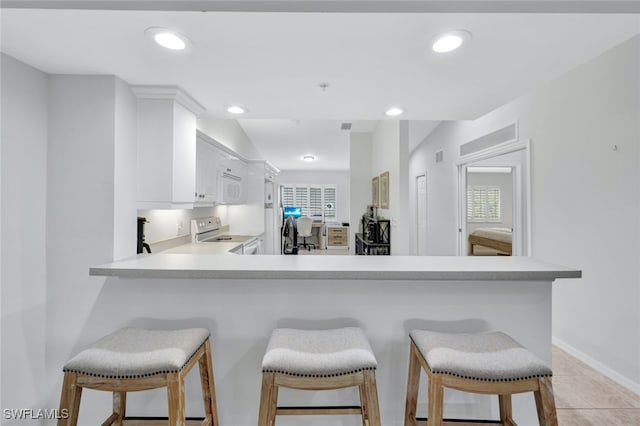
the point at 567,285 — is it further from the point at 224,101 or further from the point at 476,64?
the point at 224,101

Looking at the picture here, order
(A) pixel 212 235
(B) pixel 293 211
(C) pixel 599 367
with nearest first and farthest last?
(C) pixel 599 367 < (A) pixel 212 235 < (B) pixel 293 211

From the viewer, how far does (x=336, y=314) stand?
163 centimetres

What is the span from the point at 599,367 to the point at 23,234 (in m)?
3.98

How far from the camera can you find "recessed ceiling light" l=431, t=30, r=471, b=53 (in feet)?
4.20

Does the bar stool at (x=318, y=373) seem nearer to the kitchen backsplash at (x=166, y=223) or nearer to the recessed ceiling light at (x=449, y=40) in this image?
the recessed ceiling light at (x=449, y=40)

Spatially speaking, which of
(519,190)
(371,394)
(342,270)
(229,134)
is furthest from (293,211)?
(371,394)

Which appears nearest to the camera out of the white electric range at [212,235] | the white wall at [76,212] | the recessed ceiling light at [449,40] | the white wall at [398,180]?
the recessed ceiling light at [449,40]

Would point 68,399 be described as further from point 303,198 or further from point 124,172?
point 303,198

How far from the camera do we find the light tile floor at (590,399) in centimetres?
188

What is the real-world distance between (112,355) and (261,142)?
5.75 m

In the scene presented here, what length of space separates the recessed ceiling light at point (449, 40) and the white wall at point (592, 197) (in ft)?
5.99

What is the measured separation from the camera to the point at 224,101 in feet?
6.89

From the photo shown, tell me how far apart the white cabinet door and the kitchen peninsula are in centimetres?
139

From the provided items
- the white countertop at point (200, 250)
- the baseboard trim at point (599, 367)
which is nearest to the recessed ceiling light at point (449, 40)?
the white countertop at point (200, 250)
